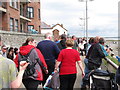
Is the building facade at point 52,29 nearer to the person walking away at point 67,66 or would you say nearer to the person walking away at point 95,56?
the person walking away at point 95,56

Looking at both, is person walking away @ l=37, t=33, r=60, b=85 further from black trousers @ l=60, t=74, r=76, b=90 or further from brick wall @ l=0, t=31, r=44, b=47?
brick wall @ l=0, t=31, r=44, b=47

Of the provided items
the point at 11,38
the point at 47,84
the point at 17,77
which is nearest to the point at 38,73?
the point at 47,84

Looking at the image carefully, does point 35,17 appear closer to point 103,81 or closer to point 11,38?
point 11,38

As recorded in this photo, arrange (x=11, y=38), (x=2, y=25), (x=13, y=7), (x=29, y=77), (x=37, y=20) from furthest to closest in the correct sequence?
(x=37, y=20) < (x=13, y=7) < (x=2, y=25) < (x=11, y=38) < (x=29, y=77)

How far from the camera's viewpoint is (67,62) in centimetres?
536

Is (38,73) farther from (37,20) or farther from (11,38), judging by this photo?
(37,20)

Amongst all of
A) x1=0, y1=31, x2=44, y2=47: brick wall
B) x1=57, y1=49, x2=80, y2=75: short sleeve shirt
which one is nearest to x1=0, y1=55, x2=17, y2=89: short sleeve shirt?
x1=57, y1=49, x2=80, y2=75: short sleeve shirt

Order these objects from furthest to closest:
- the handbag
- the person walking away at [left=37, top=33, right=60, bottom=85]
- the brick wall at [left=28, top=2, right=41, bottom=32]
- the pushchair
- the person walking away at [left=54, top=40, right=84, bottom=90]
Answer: the brick wall at [left=28, top=2, right=41, bottom=32]
the handbag
the person walking away at [left=37, top=33, right=60, bottom=85]
the person walking away at [left=54, top=40, right=84, bottom=90]
the pushchair

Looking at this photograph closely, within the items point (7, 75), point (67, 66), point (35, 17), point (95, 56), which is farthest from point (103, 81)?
point (35, 17)

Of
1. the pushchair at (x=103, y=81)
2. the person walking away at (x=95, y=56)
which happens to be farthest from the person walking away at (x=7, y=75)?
the person walking away at (x=95, y=56)

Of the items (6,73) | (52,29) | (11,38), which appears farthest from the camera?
(52,29)

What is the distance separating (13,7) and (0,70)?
85.4 ft

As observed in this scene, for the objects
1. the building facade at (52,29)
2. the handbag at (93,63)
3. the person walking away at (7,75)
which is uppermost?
the building facade at (52,29)

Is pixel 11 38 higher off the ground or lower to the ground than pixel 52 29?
lower
